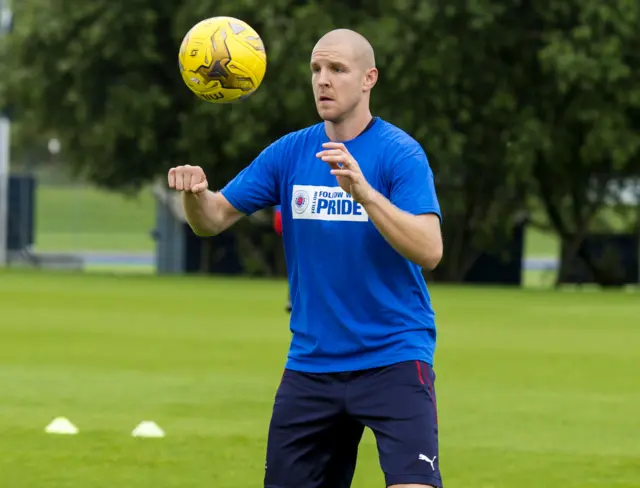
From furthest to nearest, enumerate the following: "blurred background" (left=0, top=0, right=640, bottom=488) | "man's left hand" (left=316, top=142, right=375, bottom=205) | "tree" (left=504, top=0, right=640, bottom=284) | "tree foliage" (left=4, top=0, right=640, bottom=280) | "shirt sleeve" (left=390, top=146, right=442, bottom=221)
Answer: "tree foliage" (left=4, top=0, right=640, bottom=280), "tree" (left=504, top=0, right=640, bottom=284), "blurred background" (left=0, top=0, right=640, bottom=488), "shirt sleeve" (left=390, top=146, right=442, bottom=221), "man's left hand" (left=316, top=142, right=375, bottom=205)

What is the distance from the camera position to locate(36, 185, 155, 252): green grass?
7281 cm

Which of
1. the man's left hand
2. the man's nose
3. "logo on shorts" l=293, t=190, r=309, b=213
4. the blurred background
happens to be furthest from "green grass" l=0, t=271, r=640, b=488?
the man's left hand

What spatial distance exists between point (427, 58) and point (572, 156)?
5059 millimetres

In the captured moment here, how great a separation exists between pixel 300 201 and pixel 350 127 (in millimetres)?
357

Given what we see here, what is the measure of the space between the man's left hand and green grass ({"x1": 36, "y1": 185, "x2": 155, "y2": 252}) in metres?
64.5

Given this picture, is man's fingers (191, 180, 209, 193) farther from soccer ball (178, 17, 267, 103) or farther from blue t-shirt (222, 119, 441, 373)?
soccer ball (178, 17, 267, 103)

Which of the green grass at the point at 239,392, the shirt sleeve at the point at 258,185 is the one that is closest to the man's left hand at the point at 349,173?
the shirt sleeve at the point at 258,185

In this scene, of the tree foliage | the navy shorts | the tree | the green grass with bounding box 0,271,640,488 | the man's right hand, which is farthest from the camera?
the tree foliage

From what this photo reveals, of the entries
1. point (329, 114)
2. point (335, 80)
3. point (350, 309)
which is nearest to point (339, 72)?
point (335, 80)

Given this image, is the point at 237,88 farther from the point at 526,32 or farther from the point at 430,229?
the point at 526,32

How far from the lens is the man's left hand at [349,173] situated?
5398mm

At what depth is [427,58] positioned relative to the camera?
119 ft

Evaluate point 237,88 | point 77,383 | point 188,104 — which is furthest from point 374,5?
point 237,88

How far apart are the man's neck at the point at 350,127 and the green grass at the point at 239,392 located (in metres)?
3.84
